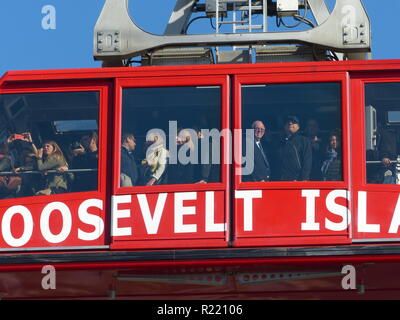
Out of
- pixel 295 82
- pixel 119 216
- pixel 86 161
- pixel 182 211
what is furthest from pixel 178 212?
pixel 295 82

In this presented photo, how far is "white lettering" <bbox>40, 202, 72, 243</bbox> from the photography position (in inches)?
496

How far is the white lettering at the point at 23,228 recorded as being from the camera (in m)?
12.7

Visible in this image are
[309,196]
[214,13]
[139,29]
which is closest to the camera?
[309,196]

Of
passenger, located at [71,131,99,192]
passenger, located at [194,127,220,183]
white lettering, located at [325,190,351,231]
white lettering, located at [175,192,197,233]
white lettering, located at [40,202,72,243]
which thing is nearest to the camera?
white lettering, located at [325,190,351,231]

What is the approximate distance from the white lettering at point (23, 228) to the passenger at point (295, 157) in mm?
2613

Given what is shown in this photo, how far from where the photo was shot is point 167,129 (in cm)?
1259

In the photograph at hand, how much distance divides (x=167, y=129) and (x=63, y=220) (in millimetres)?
1397

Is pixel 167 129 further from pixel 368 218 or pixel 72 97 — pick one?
pixel 368 218

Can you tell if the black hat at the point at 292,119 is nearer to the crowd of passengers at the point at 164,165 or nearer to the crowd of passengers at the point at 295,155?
the crowd of passengers at the point at 295,155

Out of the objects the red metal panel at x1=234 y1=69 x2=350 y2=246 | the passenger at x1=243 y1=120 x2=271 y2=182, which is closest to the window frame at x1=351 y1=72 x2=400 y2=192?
the red metal panel at x1=234 y1=69 x2=350 y2=246

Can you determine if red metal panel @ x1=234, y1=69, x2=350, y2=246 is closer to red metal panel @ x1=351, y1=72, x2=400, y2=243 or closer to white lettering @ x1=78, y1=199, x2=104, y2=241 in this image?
red metal panel @ x1=351, y1=72, x2=400, y2=243

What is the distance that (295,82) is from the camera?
41.6 ft

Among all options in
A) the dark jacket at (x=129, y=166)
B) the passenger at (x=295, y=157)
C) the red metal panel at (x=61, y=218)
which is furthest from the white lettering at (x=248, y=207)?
the red metal panel at (x=61, y=218)
